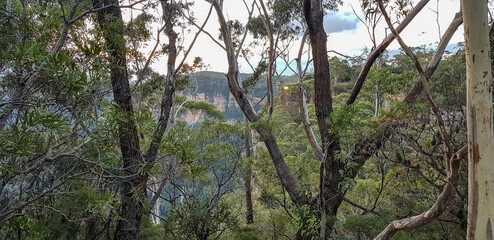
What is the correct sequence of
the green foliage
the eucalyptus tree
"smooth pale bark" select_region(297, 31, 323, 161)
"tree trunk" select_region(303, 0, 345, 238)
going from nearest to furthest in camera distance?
1. the eucalyptus tree
2. "tree trunk" select_region(303, 0, 345, 238)
3. the green foliage
4. "smooth pale bark" select_region(297, 31, 323, 161)

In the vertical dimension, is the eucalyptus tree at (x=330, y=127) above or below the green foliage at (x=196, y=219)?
above

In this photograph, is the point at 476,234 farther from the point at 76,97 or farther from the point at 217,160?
the point at 217,160

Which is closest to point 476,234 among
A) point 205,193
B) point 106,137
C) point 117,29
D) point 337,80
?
point 106,137

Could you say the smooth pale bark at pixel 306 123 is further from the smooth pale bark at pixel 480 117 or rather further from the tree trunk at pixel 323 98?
the smooth pale bark at pixel 480 117

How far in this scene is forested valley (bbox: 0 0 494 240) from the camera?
166cm

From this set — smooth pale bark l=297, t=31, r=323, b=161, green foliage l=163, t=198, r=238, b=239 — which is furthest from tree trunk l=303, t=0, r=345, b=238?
green foliage l=163, t=198, r=238, b=239

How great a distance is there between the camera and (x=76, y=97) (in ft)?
4.82

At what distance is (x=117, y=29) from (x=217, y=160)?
2.51 m

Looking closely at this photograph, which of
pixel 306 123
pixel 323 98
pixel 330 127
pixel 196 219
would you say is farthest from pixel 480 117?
pixel 196 219

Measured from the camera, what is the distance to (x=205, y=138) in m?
4.58

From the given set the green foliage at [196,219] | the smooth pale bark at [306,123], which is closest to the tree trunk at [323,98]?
the smooth pale bark at [306,123]

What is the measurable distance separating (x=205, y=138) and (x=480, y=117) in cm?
355

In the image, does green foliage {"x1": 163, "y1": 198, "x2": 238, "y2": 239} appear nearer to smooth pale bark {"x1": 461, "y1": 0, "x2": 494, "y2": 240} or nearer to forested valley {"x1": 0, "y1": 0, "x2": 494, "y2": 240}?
forested valley {"x1": 0, "y1": 0, "x2": 494, "y2": 240}

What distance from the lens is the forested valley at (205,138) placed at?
166 centimetres
